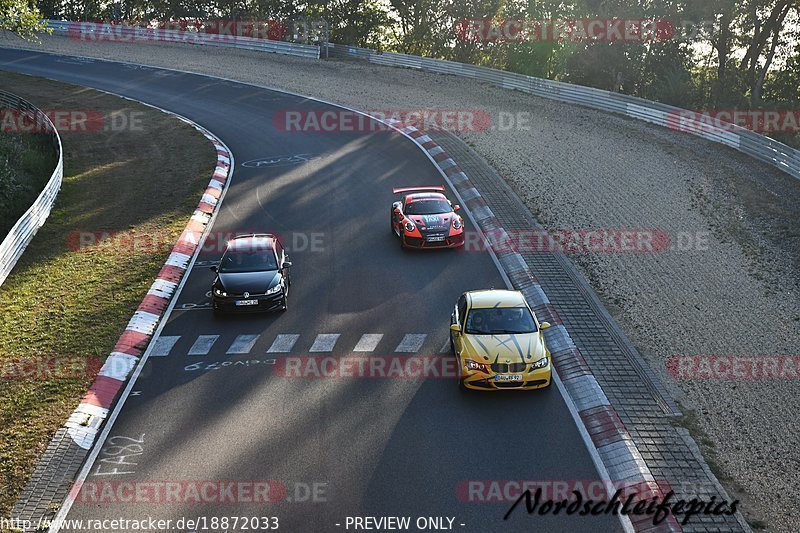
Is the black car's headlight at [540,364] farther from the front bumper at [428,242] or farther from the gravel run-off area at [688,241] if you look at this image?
the front bumper at [428,242]

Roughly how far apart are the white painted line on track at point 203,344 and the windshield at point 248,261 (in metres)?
1.94

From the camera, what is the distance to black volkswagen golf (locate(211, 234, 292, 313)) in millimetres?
15602

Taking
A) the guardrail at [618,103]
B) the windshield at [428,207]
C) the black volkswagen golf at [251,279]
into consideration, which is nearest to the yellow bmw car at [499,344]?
the black volkswagen golf at [251,279]

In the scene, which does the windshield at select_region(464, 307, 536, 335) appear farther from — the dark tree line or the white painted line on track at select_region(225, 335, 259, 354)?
the dark tree line

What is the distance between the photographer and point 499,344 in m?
12.9

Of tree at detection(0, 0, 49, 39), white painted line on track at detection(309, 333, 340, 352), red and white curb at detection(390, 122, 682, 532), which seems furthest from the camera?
tree at detection(0, 0, 49, 39)

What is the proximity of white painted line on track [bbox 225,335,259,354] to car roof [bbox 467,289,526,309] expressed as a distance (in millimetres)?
→ 4466

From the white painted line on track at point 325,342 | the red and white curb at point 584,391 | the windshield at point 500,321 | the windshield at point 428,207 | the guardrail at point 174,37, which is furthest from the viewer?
the guardrail at point 174,37

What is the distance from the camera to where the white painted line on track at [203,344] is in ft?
47.3

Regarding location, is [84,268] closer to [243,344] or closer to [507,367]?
[243,344]

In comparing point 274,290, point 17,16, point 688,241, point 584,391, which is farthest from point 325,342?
point 17,16

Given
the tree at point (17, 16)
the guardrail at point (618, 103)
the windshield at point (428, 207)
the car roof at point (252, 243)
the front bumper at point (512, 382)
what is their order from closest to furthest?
the front bumper at point (512, 382) → the car roof at point (252, 243) → the windshield at point (428, 207) → the tree at point (17, 16) → the guardrail at point (618, 103)

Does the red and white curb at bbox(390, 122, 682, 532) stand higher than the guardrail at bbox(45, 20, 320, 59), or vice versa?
the guardrail at bbox(45, 20, 320, 59)

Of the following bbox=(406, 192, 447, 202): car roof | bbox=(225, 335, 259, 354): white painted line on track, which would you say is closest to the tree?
bbox=(406, 192, 447, 202): car roof
